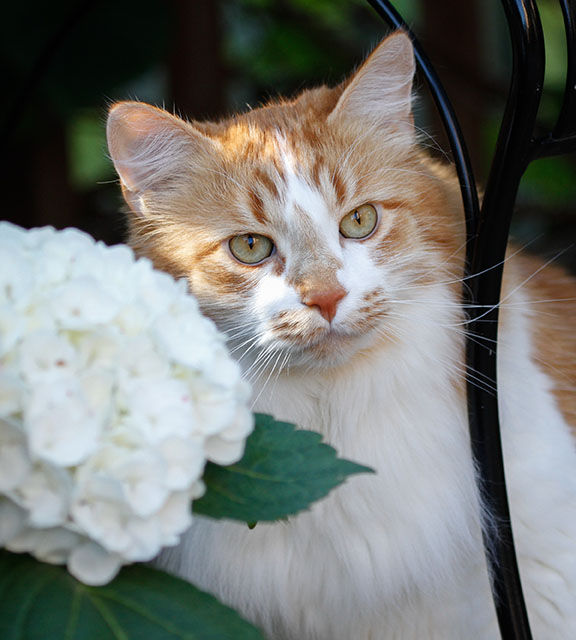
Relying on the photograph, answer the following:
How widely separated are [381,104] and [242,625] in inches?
34.5

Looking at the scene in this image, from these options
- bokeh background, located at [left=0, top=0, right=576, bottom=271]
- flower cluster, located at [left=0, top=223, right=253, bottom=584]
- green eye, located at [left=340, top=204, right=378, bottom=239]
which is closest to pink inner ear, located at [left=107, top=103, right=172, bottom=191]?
green eye, located at [left=340, top=204, right=378, bottom=239]

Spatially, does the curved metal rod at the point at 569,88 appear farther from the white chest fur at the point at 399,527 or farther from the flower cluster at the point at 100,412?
the flower cluster at the point at 100,412

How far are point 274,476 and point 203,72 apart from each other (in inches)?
123

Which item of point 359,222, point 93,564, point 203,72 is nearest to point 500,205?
A: point 359,222

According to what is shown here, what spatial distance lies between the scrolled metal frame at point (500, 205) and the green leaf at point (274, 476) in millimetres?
393

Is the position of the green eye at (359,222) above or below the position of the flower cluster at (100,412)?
above

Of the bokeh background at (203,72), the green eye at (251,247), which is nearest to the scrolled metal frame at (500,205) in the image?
the green eye at (251,247)

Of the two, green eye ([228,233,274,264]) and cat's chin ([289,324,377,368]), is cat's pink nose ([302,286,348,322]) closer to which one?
cat's chin ([289,324,377,368])

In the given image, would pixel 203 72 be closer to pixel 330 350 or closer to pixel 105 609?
pixel 330 350

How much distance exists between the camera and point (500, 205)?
37.0 inches

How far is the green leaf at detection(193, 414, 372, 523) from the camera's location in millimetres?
660

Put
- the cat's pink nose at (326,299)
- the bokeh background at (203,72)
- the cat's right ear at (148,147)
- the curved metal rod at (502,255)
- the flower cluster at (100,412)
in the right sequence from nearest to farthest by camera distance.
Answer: the flower cluster at (100,412)
the curved metal rod at (502,255)
the cat's pink nose at (326,299)
the cat's right ear at (148,147)
the bokeh background at (203,72)

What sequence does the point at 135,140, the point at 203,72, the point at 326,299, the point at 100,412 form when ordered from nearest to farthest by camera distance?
the point at 100,412 → the point at 326,299 → the point at 135,140 → the point at 203,72

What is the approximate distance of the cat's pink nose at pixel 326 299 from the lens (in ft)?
3.32
